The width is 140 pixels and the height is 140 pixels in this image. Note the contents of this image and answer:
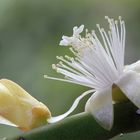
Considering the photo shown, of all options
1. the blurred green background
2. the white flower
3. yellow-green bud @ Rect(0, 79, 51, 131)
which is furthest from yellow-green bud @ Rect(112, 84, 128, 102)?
the blurred green background

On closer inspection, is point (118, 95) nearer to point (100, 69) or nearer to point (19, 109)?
point (100, 69)

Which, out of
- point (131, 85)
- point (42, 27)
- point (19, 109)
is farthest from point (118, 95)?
point (42, 27)

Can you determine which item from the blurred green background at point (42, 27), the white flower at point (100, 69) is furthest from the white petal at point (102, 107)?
the blurred green background at point (42, 27)

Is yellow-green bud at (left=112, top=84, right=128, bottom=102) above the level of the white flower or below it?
below

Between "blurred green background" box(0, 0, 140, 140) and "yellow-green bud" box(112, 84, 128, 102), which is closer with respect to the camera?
"yellow-green bud" box(112, 84, 128, 102)

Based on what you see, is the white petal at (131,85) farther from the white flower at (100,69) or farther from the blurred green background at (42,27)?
the blurred green background at (42,27)

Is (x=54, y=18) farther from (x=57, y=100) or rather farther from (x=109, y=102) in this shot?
(x=109, y=102)

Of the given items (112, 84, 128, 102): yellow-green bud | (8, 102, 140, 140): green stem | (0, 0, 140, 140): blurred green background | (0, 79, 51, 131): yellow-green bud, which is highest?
(0, 0, 140, 140): blurred green background

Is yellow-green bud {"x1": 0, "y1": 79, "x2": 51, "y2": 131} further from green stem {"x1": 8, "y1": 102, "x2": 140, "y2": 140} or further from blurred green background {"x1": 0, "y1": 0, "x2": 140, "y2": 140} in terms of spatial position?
blurred green background {"x1": 0, "y1": 0, "x2": 140, "y2": 140}
